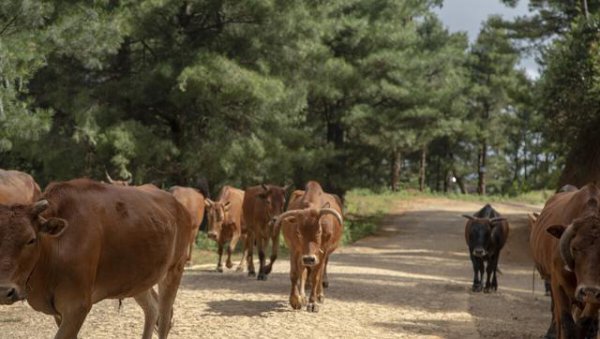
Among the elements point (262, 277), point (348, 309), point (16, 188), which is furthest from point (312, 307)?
point (16, 188)

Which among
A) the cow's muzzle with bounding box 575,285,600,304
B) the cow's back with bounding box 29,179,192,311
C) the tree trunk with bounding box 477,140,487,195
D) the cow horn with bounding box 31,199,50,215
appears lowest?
the cow's muzzle with bounding box 575,285,600,304

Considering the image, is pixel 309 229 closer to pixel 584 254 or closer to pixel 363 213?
pixel 584 254

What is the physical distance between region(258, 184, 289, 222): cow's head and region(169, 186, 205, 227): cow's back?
4.51 feet

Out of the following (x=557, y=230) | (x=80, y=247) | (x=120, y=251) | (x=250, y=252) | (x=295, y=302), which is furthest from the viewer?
(x=250, y=252)

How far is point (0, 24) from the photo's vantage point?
562 inches

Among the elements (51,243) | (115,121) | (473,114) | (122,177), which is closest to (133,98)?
(115,121)

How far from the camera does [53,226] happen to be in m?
5.31

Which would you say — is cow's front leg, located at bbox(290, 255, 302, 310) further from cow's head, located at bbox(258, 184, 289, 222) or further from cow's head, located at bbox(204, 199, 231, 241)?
cow's head, located at bbox(204, 199, 231, 241)

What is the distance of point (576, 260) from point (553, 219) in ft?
6.12

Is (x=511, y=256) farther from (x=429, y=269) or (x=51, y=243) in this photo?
(x=51, y=243)

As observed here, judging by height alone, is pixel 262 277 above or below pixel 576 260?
below

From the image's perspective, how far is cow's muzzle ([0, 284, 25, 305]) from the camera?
481cm

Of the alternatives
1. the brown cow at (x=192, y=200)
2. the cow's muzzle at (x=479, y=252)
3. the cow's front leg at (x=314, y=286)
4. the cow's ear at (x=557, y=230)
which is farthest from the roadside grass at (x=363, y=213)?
the cow's ear at (x=557, y=230)

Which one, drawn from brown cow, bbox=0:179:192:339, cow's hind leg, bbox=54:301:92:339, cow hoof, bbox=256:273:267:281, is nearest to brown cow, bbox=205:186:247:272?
cow hoof, bbox=256:273:267:281
